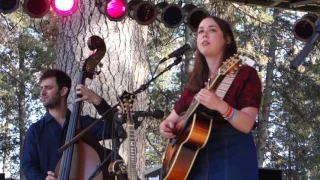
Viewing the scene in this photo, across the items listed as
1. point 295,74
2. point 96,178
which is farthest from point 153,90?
point 96,178

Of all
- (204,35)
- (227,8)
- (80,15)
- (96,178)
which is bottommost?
(96,178)

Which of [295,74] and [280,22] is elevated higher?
[280,22]

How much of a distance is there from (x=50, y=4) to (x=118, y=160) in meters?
2.52

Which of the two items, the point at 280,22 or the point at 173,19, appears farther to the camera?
the point at 280,22

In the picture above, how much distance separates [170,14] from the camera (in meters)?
6.27

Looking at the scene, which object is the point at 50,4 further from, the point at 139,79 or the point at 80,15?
the point at 139,79

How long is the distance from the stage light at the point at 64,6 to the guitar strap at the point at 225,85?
271 centimetres

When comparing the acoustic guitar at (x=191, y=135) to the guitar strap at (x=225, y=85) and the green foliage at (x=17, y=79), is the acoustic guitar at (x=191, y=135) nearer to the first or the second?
the guitar strap at (x=225, y=85)

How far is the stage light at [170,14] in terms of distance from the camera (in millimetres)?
6215

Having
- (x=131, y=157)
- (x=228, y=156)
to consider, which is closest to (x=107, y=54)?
(x=131, y=157)

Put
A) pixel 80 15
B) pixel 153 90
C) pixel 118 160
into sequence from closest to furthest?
pixel 118 160, pixel 80 15, pixel 153 90

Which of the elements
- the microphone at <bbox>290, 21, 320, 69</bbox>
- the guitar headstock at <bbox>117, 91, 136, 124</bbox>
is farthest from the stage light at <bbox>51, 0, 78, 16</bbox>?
the microphone at <bbox>290, 21, 320, 69</bbox>

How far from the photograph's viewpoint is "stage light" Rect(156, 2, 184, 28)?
621 cm

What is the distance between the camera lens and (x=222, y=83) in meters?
3.19
